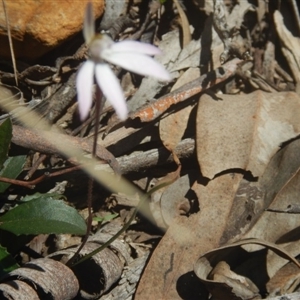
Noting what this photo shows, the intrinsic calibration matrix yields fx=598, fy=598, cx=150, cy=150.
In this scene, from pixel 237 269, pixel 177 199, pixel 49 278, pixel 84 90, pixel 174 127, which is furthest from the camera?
pixel 174 127

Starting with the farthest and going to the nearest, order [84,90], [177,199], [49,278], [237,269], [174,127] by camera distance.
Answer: [174,127]
[177,199]
[237,269]
[49,278]
[84,90]

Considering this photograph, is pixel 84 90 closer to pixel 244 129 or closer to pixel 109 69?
pixel 109 69

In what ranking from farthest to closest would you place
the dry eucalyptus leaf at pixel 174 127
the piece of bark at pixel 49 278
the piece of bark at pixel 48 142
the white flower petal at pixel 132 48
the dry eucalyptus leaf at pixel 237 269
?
1. the dry eucalyptus leaf at pixel 174 127
2. the piece of bark at pixel 48 142
3. the dry eucalyptus leaf at pixel 237 269
4. the piece of bark at pixel 49 278
5. the white flower petal at pixel 132 48

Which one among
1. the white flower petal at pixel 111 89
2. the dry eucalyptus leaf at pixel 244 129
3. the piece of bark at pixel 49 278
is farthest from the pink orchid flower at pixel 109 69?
the dry eucalyptus leaf at pixel 244 129

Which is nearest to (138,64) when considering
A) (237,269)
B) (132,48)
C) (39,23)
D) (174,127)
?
(132,48)

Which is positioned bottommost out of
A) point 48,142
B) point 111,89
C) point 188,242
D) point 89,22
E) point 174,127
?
point 188,242

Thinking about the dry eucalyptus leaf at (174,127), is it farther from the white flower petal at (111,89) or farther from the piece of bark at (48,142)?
the white flower petal at (111,89)
